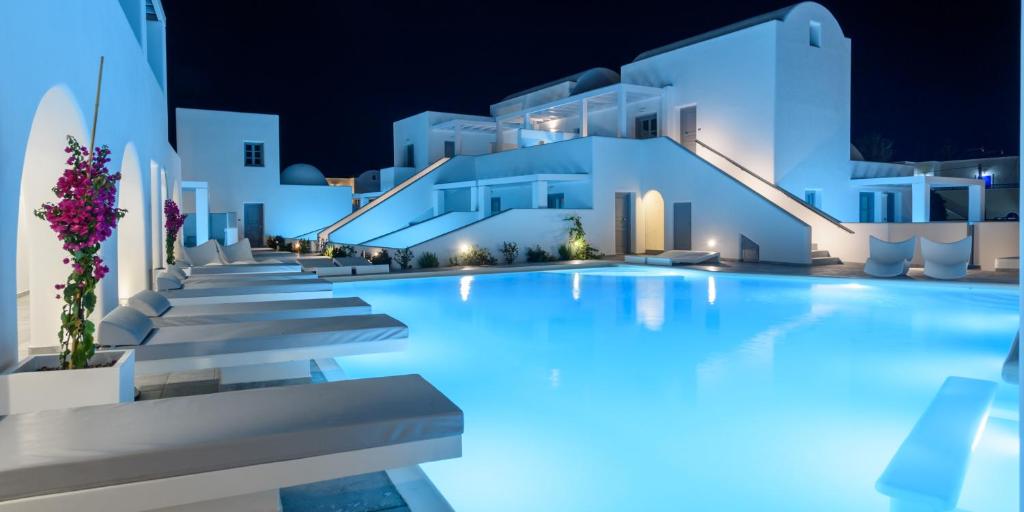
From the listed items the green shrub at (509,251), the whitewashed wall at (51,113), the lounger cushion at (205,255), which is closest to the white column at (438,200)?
the green shrub at (509,251)

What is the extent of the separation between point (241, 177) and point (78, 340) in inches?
954

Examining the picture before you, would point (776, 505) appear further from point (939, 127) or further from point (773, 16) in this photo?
point (939, 127)

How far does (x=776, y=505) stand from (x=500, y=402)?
301cm

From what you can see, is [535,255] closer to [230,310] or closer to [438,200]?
[438,200]

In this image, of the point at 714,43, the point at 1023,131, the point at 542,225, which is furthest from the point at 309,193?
the point at 1023,131

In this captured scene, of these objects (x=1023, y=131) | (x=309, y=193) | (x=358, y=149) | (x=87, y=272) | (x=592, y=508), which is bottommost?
(x=592, y=508)

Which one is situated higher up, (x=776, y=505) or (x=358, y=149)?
(x=358, y=149)

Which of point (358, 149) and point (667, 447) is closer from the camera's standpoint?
point (667, 447)

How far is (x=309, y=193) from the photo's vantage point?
29.7 m

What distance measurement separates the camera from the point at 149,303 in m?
7.83

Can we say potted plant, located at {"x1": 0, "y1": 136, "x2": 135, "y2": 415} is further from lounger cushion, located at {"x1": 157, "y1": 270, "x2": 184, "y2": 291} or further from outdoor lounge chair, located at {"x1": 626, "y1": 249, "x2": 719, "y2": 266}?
outdoor lounge chair, located at {"x1": 626, "y1": 249, "x2": 719, "y2": 266}

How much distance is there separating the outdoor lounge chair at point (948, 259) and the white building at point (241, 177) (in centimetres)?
2215

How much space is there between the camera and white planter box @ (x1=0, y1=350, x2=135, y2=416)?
4.49 meters

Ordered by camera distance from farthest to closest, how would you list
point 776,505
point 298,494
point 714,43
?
point 714,43 < point 776,505 < point 298,494
